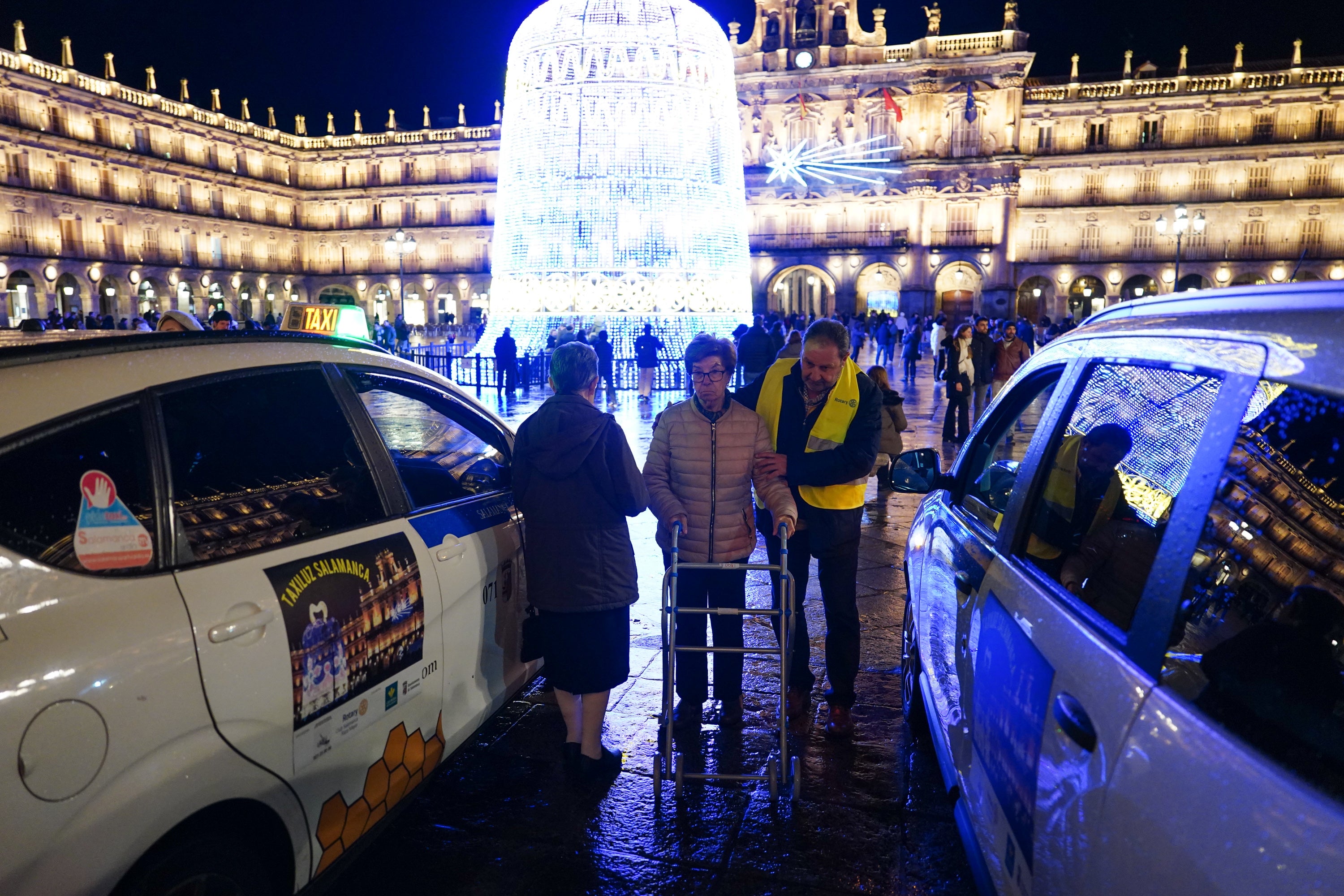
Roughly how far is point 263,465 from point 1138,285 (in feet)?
177

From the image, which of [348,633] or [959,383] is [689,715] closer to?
[348,633]

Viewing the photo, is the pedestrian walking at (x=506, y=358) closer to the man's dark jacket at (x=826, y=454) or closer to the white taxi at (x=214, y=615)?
the man's dark jacket at (x=826, y=454)

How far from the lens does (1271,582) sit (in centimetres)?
148

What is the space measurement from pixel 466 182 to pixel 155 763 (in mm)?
62548

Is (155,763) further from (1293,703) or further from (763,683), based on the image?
(763,683)

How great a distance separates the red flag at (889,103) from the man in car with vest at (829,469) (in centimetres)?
4536

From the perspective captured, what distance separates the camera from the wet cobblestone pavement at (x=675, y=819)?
111 inches

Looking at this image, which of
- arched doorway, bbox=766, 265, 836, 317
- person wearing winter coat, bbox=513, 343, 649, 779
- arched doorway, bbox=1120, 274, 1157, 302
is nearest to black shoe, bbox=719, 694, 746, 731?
person wearing winter coat, bbox=513, 343, 649, 779

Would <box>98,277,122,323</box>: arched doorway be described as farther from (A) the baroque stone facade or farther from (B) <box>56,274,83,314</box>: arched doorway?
(B) <box>56,274,83,314</box>: arched doorway

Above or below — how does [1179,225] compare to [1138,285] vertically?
above

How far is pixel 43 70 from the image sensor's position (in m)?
44.7

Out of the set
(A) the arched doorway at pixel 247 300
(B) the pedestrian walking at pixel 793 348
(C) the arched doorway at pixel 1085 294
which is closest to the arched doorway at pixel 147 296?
(A) the arched doorway at pixel 247 300

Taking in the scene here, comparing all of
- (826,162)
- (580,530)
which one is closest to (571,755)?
(580,530)

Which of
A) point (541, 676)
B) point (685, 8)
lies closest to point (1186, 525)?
point (541, 676)
